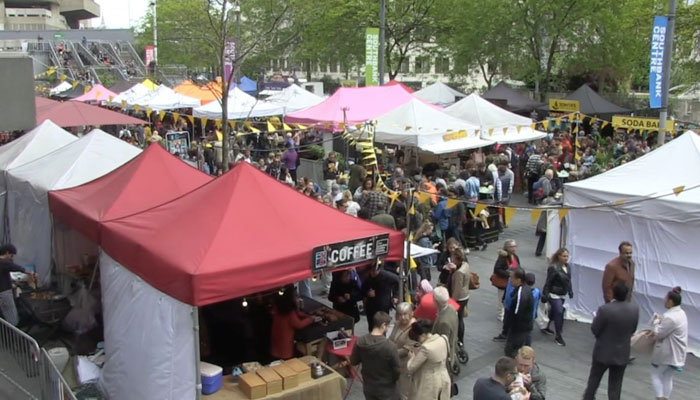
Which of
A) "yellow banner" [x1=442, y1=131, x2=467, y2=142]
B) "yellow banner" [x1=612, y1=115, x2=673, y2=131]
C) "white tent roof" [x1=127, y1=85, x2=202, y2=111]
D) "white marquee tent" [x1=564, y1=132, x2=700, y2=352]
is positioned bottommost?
"white marquee tent" [x1=564, y1=132, x2=700, y2=352]

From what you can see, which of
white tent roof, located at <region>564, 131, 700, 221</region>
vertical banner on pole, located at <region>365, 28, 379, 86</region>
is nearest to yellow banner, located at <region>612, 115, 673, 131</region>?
vertical banner on pole, located at <region>365, 28, 379, 86</region>

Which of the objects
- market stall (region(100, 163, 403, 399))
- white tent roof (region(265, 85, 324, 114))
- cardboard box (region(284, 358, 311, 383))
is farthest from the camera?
white tent roof (region(265, 85, 324, 114))

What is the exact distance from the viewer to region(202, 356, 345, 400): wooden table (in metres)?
6.59

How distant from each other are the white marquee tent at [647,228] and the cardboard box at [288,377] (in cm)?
545

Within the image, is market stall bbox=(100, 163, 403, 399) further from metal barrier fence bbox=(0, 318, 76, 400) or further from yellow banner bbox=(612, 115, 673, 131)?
yellow banner bbox=(612, 115, 673, 131)

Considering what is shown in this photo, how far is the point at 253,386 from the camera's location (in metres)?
6.49

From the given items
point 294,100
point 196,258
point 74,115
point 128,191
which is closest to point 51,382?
point 196,258

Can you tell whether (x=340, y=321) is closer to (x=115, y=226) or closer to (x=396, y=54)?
(x=115, y=226)

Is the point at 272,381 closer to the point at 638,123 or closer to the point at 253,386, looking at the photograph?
the point at 253,386

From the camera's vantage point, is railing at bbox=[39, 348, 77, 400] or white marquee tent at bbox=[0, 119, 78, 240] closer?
railing at bbox=[39, 348, 77, 400]

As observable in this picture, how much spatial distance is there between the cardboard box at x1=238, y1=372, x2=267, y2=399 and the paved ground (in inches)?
62.2

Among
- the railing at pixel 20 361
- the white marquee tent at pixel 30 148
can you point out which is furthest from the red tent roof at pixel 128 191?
the white marquee tent at pixel 30 148

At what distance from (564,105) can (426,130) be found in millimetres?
10369

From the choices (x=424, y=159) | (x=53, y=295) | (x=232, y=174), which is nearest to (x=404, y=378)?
(x=232, y=174)
